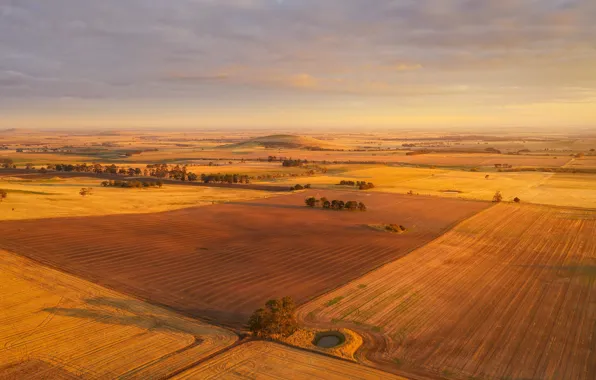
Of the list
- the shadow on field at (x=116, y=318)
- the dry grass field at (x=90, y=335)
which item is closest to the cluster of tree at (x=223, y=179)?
the dry grass field at (x=90, y=335)

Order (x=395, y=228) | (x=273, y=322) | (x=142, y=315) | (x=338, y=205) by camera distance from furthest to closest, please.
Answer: (x=338, y=205) < (x=395, y=228) < (x=142, y=315) < (x=273, y=322)

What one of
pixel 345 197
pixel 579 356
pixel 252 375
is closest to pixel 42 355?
pixel 252 375

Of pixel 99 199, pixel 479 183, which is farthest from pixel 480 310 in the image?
pixel 479 183

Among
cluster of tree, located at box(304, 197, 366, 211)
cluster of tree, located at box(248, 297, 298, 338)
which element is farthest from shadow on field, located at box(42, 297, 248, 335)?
cluster of tree, located at box(304, 197, 366, 211)

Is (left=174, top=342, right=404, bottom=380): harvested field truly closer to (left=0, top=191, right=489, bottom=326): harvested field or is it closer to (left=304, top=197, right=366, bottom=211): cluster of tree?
(left=0, top=191, right=489, bottom=326): harvested field

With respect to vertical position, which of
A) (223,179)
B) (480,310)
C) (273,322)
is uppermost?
(223,179)

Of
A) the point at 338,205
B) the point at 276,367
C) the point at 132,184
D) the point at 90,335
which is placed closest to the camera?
the point at 276,367

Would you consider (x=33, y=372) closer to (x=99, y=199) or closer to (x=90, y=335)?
(x=90, y=335)
